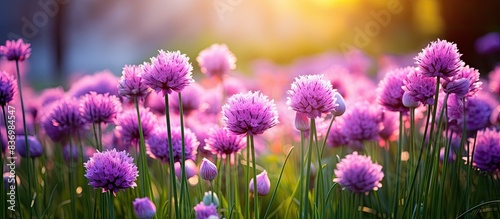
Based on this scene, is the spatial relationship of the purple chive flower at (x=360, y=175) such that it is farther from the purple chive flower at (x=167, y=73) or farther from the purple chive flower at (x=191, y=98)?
the purple chive flower at (x=191, y=98)

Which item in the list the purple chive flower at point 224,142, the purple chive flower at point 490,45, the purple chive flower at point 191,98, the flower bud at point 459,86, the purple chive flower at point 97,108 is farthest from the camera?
the purple chive flower at point 490,45

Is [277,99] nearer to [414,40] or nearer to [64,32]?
[414,40]

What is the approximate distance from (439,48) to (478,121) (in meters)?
0.68

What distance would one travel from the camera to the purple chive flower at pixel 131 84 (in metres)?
1.53

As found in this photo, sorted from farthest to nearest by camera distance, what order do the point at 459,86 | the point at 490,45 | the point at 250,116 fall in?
the point at 490,45 < the point at 459,86 < the point at 250,116

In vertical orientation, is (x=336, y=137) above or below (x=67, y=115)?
below

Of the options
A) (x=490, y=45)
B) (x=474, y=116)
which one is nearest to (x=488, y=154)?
(x=474, y=116)

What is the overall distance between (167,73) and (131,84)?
247 millimetres

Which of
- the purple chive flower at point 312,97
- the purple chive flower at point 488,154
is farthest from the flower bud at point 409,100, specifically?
the purple chive flower at point 488,154

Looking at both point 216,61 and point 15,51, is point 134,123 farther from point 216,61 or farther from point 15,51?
point 216,61

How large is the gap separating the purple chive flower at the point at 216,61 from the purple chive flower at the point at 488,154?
105cm

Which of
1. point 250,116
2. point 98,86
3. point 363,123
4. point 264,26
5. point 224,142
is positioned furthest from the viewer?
point 264,26

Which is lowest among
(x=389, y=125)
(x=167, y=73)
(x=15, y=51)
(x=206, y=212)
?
(x=206, y=212)

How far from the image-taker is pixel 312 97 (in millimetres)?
1321
